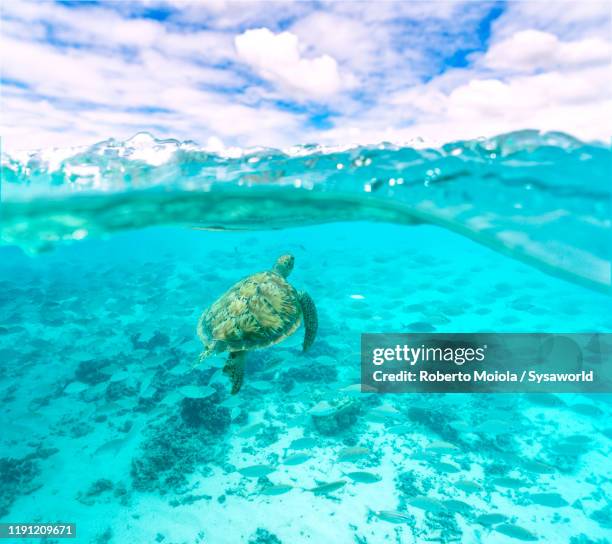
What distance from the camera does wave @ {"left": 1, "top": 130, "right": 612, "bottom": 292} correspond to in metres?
9.19

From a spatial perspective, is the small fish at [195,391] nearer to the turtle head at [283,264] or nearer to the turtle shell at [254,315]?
the turtle shell at [254,315]

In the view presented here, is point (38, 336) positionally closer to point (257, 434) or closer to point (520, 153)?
point (257, 434)

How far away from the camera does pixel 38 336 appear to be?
17.7 m

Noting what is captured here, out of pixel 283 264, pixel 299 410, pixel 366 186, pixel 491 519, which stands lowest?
pixel 299 410

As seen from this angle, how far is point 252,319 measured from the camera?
23.8 ft

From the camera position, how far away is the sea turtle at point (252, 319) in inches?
278

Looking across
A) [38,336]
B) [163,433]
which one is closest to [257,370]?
[163,433]

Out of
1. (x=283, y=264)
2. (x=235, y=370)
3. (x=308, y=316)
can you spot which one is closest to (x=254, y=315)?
(x=235, y=370)

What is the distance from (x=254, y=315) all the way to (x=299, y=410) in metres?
6.58

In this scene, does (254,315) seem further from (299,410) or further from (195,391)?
(299,410)

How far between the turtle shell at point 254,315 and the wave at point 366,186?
427 cm
